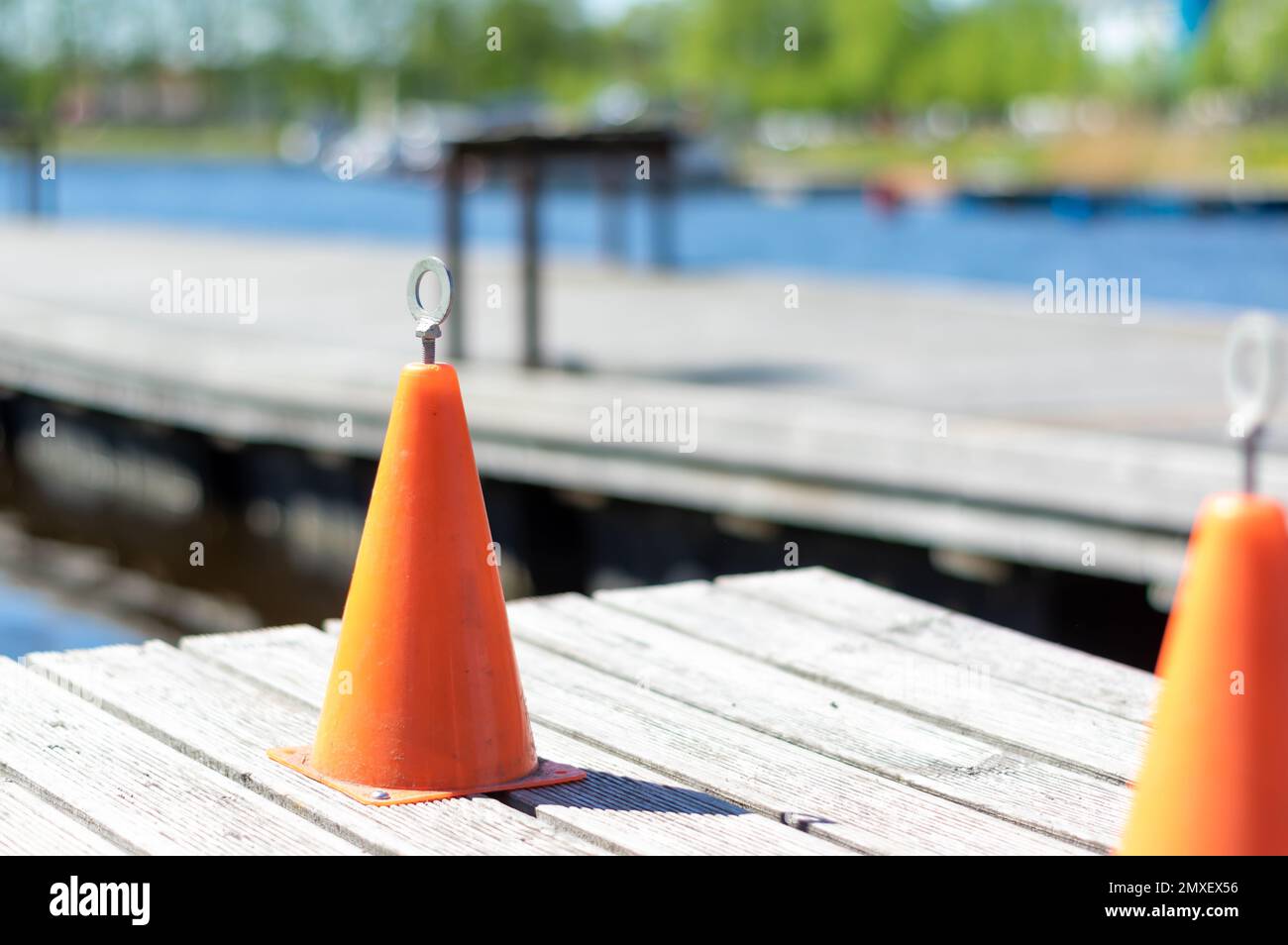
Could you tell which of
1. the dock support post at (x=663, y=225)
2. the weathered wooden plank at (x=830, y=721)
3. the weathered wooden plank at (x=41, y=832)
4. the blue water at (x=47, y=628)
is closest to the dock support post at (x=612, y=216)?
the dock support post at (x=663, y=225)

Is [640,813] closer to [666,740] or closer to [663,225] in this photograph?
[666,740]

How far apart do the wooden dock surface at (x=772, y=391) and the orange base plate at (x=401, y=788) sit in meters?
3.33

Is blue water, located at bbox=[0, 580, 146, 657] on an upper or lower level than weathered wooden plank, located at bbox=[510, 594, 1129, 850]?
lower

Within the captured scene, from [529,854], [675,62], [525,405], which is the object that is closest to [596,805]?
[529,854]

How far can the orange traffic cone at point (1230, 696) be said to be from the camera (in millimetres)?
2486

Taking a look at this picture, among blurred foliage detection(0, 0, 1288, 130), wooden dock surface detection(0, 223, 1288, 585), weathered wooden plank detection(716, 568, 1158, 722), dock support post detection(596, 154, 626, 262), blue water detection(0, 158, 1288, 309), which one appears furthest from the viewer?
blurred foliage detection(0, 0, 1288, 130)

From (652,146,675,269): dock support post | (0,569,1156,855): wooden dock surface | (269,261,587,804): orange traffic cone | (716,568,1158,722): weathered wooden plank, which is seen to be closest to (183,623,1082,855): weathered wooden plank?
(0,569,1156,855): wooden dock surface

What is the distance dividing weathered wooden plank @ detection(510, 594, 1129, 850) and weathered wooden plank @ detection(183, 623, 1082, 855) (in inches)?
2.1

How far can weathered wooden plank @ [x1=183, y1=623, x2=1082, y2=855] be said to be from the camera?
2982 mm

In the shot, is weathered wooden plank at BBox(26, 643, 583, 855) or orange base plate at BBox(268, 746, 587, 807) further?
orange base plate at BBox(268, 746, 587, 807)

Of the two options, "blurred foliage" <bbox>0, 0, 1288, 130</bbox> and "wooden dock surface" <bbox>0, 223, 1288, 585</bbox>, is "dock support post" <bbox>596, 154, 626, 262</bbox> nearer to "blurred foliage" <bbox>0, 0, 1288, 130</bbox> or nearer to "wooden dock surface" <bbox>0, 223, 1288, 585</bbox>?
"wooden dock surface" <bbox>0, 223, 1288, 585</bbox>

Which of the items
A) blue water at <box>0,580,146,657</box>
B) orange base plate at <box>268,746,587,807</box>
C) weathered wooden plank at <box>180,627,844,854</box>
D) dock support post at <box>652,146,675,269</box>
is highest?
dock support post at <box>652,146,675,269</box>

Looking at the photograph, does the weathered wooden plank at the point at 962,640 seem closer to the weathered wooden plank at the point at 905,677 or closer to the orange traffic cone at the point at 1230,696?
the weathered wooden plank at the point at 905,677
